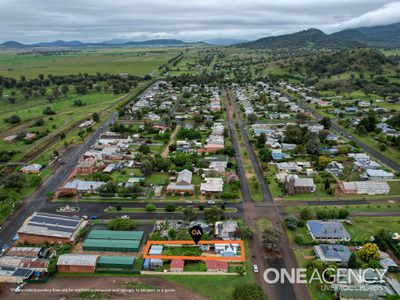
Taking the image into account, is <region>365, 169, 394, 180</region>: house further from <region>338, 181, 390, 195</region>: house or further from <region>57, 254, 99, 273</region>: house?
<region>57, 254, 99, 273</region>: house

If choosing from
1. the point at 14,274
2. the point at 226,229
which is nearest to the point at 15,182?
the point at 14,274

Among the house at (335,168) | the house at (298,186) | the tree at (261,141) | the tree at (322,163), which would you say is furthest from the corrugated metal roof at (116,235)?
the tree at (261,141)

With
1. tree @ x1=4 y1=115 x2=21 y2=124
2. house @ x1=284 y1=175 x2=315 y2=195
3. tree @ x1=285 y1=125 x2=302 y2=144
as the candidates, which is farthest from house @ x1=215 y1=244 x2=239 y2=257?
tree @ x1=4 y1=115 x2=21 y2=124

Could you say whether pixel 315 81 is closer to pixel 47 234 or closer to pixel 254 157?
pixel 254 157

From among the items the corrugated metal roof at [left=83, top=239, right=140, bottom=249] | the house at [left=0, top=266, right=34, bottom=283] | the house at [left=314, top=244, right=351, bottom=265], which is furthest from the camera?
the corrugated metal roof at [left=83, top=239, right=140, bottom=249]

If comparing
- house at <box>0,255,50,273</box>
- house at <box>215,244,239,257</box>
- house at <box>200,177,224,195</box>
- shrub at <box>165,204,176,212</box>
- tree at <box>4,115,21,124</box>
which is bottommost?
tree at <box>4,115,21,124</box>

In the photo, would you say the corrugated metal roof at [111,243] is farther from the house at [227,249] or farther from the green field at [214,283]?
the house at [227,249]
